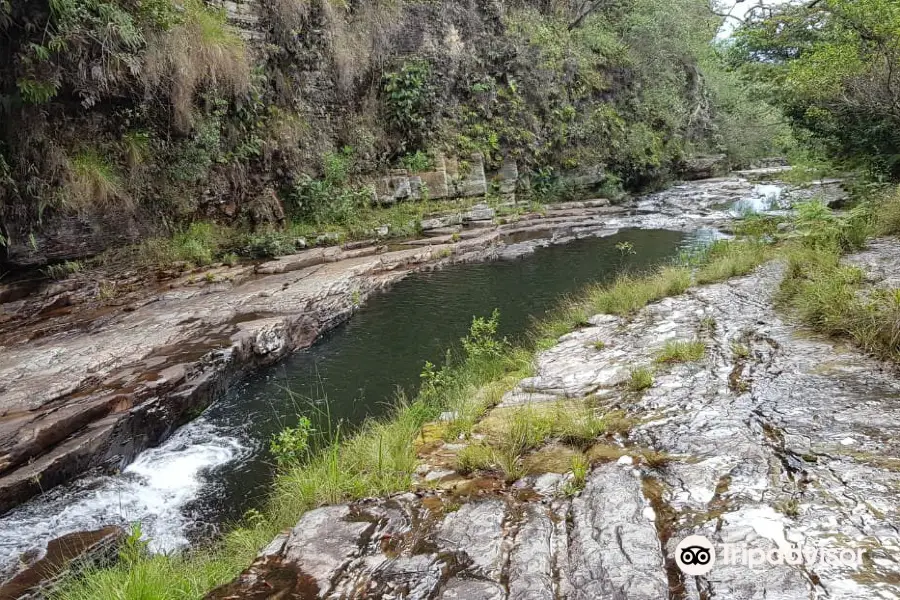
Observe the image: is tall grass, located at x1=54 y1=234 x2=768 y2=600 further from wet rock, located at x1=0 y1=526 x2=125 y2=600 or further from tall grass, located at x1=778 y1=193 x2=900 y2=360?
tall grass, located at x1=778 y1=193 x2=900 y2=360

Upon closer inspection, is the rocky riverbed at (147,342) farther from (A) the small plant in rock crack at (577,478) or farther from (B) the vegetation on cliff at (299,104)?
(B) the vegetation on cliff at (299,104)

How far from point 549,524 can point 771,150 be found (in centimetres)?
3322

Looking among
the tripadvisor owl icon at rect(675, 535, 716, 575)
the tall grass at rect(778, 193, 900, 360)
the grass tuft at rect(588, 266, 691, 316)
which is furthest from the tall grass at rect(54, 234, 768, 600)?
the grass tuft at rect(588, 266, 691, 316)

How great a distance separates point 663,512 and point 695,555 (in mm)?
337

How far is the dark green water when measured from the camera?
543cm

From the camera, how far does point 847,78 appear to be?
9219mm

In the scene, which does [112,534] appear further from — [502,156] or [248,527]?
[502,156]

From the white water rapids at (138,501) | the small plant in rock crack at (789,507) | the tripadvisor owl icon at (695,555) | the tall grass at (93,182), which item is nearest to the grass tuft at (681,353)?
the small plant in rock crack at (789,507)

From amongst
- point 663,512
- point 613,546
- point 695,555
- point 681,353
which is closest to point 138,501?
point 613,546

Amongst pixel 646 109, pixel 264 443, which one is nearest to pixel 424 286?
pixel 264 443

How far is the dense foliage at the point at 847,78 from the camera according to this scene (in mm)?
8977

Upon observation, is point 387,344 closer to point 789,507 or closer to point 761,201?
point 789,507

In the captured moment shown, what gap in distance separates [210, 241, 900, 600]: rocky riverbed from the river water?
2192mm

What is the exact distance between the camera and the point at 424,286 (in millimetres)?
10914
